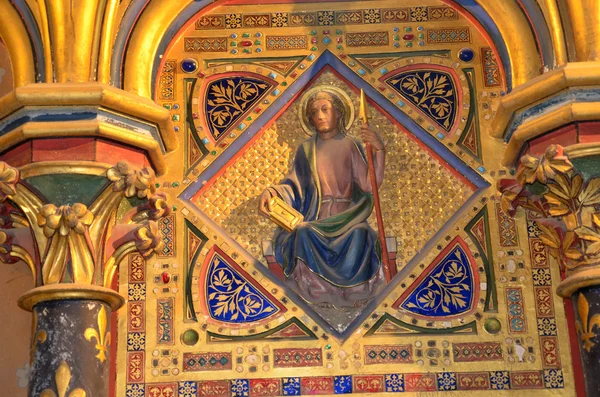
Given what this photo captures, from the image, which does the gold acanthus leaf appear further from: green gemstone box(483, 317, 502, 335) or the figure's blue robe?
green gemstone box(483, 317, 502, 335)

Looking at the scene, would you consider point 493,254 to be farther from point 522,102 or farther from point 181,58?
point 181,58

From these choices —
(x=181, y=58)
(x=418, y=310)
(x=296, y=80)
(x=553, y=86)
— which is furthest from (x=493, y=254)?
(x=181, y=58)

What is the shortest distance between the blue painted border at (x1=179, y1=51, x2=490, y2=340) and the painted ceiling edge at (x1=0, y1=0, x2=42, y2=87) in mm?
1200

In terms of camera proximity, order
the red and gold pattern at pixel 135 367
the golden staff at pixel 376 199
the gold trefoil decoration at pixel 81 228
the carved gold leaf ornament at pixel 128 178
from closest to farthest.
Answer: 1. the gold trefoil decoration at pixel 81 228
2. the carved gold leaf ornament at pixel 128 178
3. the red and gold pattern at pixel 135 367
4. the golden staff at pixel 376 199

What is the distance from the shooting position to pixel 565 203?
26.6ft

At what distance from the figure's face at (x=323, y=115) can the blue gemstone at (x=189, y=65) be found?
84 cm

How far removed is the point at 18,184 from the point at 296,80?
2.08 metres

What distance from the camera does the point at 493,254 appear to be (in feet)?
28.4

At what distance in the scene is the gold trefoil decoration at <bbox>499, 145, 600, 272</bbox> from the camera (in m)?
7.98

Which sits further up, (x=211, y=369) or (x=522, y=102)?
(x=522, y=102)

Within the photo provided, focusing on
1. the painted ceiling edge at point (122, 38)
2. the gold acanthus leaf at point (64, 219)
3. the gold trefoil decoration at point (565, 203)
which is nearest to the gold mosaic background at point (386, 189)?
the gold trefoil decoration at point (565, 203)

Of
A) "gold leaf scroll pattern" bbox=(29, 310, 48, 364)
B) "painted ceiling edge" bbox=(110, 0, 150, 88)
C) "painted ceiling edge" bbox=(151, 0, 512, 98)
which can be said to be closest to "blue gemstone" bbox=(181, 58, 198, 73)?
"painted ceiling edge" bbox=(151, 0, 512, 98)

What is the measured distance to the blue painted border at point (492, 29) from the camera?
8.88 m

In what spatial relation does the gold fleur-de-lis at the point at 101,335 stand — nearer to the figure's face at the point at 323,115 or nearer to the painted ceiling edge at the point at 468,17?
the painted ceiling edge at the point at 468,17
